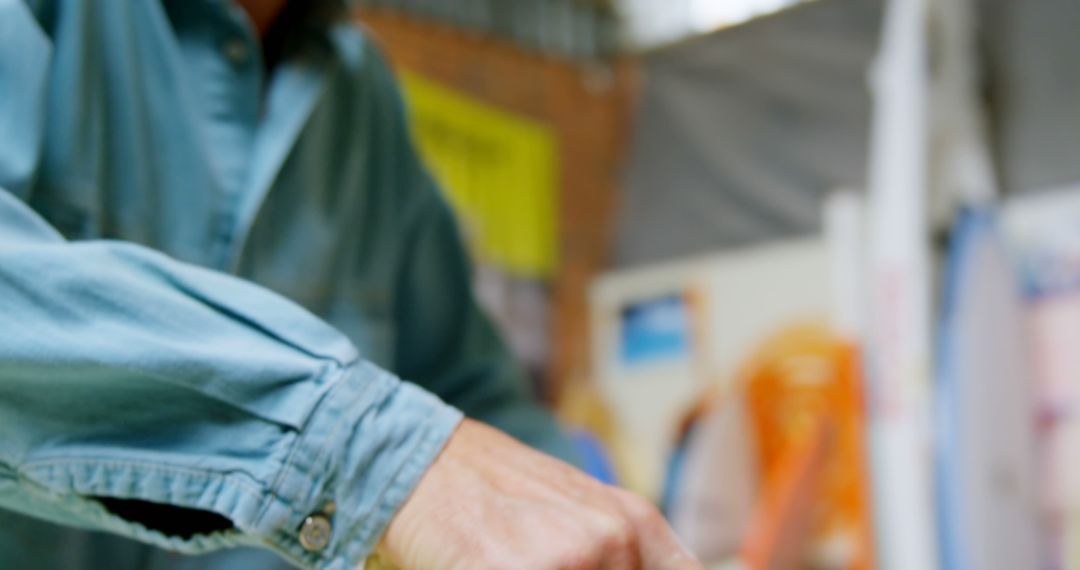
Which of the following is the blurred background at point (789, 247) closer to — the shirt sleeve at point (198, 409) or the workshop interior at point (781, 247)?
the workshop interior at point (781, 247)

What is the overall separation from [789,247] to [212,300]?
177 centimetres

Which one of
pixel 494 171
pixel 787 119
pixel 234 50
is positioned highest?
pixel 787 119

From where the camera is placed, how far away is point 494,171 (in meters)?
2.18

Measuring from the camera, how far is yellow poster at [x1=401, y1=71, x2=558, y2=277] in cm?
205

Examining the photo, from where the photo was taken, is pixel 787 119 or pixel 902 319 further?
pixel 787 119

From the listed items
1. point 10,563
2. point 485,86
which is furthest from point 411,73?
point 10,563

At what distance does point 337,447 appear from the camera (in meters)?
0.38

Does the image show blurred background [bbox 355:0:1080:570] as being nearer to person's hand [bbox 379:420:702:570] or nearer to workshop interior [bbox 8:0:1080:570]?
workshop interior [bbox 8:0:1080:570]

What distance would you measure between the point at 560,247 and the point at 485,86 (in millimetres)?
416

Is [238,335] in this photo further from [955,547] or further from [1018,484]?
[1018,484]

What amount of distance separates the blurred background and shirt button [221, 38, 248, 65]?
0.52m

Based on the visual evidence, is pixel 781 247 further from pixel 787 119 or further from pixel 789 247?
pixel 787 119

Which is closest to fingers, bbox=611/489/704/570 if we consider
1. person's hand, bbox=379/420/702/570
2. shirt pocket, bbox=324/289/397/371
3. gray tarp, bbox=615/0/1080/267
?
person's hand, bbox=379/420/702/570

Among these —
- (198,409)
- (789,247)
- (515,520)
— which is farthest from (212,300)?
(789,247)
